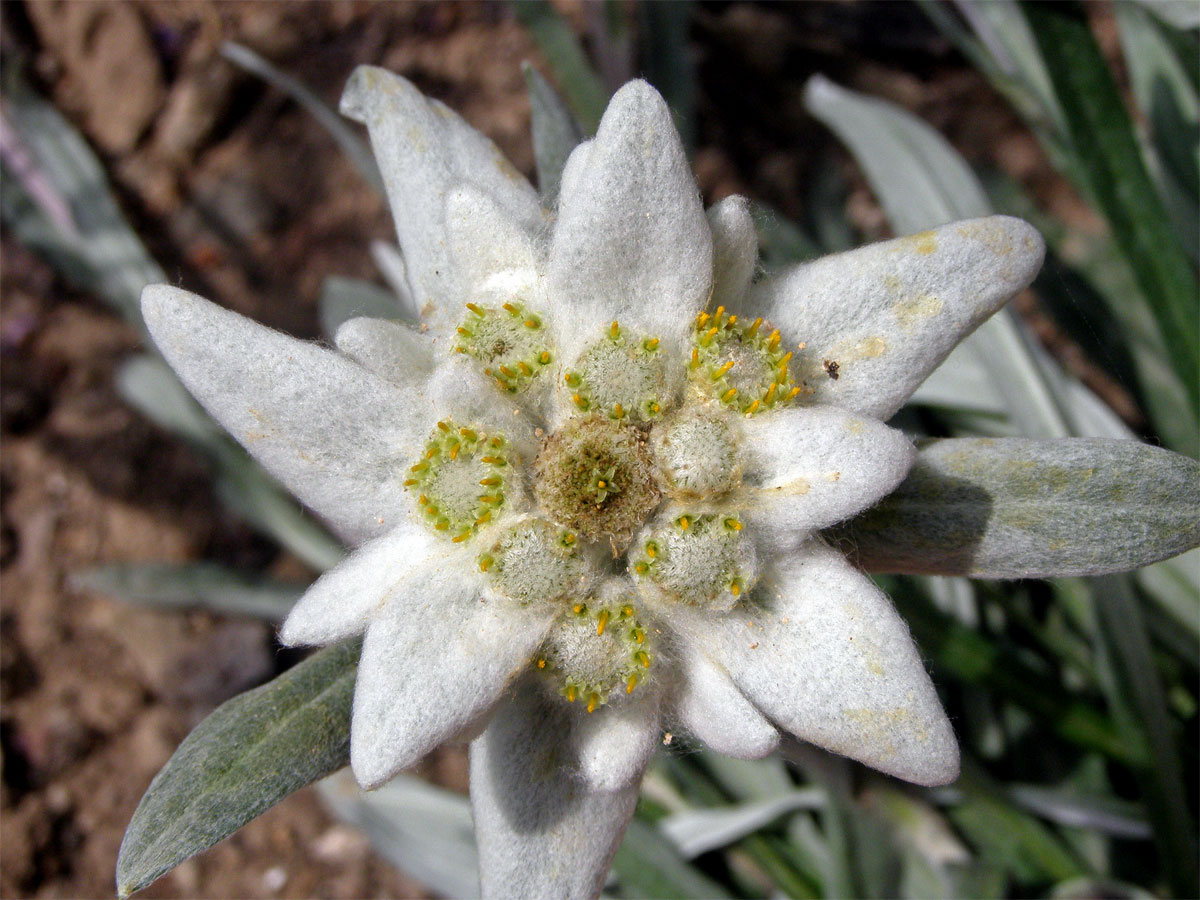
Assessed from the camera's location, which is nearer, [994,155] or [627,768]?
[627,768]

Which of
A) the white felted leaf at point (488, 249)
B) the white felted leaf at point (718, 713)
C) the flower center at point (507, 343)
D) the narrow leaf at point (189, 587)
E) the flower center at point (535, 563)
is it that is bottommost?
the narrow leaf at point (189, 587)

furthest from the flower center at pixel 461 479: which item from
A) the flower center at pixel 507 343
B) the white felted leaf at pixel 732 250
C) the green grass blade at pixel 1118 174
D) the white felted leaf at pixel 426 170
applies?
the green grass blade at pixel 1118 174

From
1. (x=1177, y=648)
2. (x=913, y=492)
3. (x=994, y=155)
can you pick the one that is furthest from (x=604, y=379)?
(x=994, y=155)

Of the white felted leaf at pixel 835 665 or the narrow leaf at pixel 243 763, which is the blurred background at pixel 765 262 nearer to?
the white felted leaf at pixel 835 665

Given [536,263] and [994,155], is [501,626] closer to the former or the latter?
[536,263]

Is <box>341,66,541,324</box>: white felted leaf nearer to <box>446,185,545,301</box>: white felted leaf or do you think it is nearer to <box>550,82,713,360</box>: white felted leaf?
<box>446,185,545,301</box>: white felted leaf

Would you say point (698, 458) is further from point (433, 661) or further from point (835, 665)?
point (433, 661)

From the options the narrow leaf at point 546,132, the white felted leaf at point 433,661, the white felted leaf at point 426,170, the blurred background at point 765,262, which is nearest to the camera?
the white felted leaf at point 433,661
